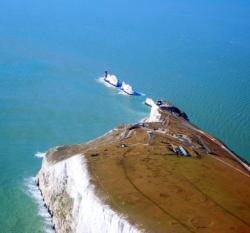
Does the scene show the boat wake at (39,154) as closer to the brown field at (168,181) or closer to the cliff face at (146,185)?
the cliff face at (146,185)

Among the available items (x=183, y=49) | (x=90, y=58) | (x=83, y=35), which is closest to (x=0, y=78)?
(x=90, y=58)

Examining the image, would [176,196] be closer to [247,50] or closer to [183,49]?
[183,49]

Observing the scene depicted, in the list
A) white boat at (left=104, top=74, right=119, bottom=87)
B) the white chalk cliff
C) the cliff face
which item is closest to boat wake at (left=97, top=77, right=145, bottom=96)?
white boat at (left=104, top=74, right=119, bottom=87)

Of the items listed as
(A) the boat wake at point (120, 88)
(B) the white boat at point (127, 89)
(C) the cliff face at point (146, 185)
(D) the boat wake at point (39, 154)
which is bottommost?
(D) the boat wake at point (39, 154)

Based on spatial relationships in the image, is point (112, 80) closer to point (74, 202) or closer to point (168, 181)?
point (74, 202)

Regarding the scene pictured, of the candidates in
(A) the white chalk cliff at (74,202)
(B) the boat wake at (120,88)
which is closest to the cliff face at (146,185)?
(A) the white chalk cliff at (74,202)

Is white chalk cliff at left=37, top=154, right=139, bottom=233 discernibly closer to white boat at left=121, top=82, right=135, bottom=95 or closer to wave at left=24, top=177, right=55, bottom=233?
wave at left=24, top=177, right=55, bottom=233

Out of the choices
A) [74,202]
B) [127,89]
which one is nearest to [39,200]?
[74,202]

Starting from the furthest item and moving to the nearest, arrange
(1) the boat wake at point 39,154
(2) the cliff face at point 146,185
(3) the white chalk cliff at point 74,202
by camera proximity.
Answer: (1) the boat wake at point 39,154, (3) the white chalk cliff at point 74,202, (2) the cliff face at point 146,185
